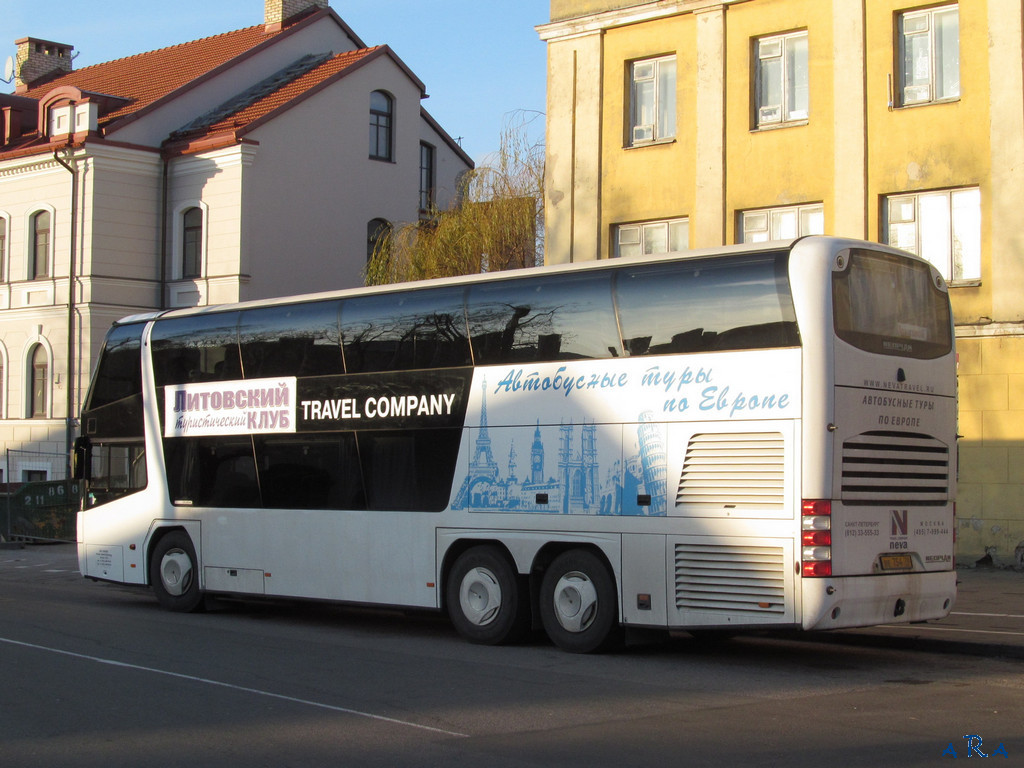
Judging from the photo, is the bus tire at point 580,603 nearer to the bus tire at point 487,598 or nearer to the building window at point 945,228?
the bus tire at point 487,598

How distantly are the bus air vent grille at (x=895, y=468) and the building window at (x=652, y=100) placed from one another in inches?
509

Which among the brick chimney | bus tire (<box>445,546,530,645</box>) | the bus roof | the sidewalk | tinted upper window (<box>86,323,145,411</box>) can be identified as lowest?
the sidewalk

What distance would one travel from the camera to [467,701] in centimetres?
977

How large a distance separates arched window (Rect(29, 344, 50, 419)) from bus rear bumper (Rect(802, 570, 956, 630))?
29.5 meters

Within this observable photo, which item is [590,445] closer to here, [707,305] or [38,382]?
[707,305]

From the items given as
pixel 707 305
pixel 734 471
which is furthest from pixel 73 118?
pixel 734 471

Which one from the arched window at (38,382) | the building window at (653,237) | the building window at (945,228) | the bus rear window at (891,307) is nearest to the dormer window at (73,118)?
the arched window at (38,382)

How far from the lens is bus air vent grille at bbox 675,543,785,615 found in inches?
440

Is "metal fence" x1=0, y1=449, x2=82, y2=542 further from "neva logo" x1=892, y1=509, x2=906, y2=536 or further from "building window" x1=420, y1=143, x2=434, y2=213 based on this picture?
"neva logo" x1=892, y1=509, x2=906, y2=536

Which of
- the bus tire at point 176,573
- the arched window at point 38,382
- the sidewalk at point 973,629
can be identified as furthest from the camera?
the arched window at point 38,382

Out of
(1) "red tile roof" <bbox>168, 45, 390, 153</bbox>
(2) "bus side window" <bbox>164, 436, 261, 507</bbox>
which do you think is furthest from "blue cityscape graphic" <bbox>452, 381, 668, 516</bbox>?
(1) "red tile roof" <bbox>168, 45, 390, 153</bbox>

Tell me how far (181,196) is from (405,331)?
76.3 feet

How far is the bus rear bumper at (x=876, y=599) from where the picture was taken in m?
10.9

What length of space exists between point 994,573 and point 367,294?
10495 mm
